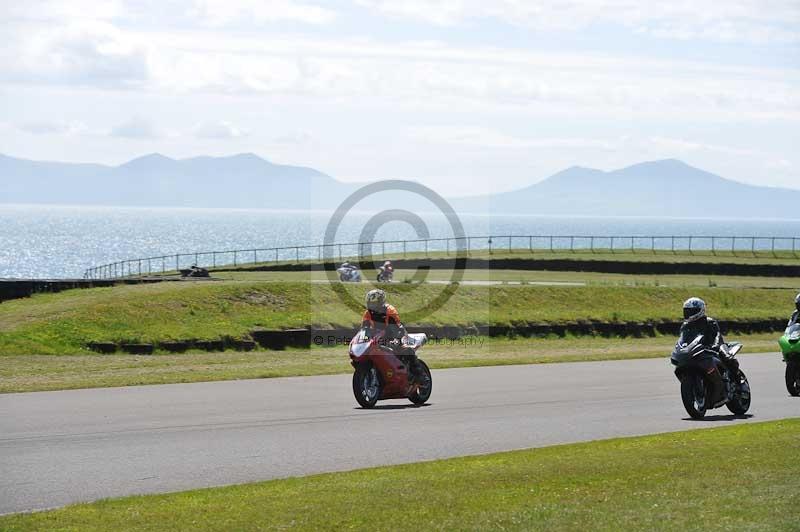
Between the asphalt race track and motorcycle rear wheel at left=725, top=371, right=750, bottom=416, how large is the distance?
343 millimetres

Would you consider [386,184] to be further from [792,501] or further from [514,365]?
[792,501]

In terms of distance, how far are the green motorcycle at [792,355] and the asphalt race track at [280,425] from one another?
34cm

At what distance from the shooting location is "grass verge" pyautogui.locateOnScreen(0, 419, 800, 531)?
33.2ft

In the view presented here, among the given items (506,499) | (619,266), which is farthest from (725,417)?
(619,266)

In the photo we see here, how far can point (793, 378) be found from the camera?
22.0m

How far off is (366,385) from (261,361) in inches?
407

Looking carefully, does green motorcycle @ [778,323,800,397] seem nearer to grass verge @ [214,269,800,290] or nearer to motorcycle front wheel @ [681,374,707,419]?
motorcycle front wheel @ [681,374,707,419]

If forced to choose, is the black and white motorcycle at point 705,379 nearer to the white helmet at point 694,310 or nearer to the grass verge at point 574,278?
the white helmet at point 694,310

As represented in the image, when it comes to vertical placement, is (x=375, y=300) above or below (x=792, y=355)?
above

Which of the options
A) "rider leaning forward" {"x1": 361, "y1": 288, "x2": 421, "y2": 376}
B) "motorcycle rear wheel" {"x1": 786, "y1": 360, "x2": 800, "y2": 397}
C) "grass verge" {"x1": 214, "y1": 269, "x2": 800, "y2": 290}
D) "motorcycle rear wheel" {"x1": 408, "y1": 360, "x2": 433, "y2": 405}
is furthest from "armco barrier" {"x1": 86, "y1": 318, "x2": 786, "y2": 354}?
"motorcycle rear wheel" {"x1": 786, "y1": 360, "x2": 800, "y2": 397}

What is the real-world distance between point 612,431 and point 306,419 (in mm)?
4358

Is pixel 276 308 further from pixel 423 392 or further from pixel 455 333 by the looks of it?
pixel 423 392

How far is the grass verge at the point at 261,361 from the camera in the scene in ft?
78.7

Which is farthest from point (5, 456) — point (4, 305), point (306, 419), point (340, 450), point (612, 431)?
point (4, 305)
